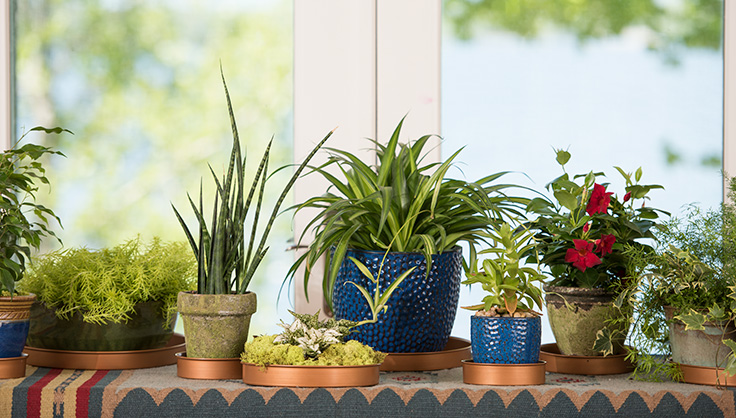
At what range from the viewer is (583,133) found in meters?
1.50

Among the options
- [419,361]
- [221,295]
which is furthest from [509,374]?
[221,295]

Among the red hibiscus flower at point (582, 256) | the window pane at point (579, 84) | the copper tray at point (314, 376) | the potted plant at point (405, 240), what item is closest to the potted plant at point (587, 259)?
the red hibiscus flower at point (582, 256)

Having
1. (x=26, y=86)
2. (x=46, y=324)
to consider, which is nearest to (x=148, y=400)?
(x=46, y=324)

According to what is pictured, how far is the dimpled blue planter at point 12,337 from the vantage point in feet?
3.56

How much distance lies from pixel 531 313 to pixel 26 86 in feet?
3.93

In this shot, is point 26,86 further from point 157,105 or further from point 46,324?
point 46,324

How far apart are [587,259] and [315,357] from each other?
0.48m

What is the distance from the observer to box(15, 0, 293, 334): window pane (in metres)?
1.51

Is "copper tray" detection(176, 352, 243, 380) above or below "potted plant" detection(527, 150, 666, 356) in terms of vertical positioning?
below

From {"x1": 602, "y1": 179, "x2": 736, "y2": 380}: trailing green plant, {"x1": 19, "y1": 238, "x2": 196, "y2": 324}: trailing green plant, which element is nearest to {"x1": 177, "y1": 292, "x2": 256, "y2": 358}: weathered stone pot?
{"x1": 19, "y1": 238, "x2": 196, "y2": 324}: trailing green plant

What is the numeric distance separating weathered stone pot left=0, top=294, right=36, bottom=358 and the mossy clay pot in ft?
0.27

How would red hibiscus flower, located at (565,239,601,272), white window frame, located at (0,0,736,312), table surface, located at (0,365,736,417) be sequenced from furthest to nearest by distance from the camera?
white window frame, located at (0,0,736,312), red hibiscus flower, located at (565,239,601,272), table surface, located at (0,365,736,417)

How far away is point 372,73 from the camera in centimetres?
149

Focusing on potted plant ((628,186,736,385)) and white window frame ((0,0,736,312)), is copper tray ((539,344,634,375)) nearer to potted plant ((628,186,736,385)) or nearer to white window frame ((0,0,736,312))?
potted plant ((628,186,736,385))
